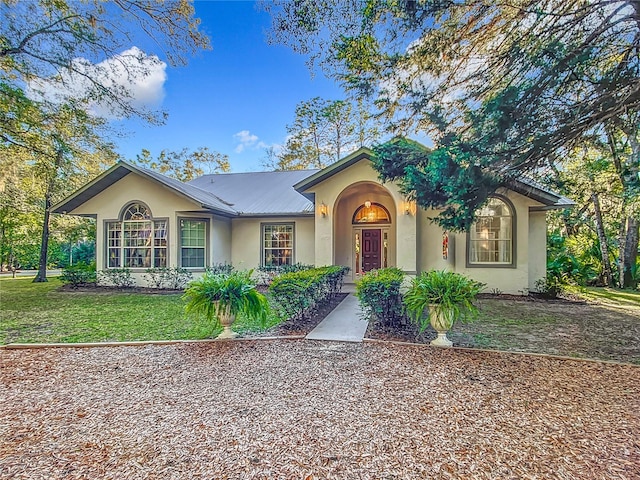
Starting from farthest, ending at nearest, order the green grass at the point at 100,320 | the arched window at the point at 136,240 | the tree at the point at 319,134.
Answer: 1. the tree at the point at 319,134
2. the arched window at the point at 136,240
3. the green grass at the point at 100,320

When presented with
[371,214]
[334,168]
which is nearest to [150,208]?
[334,168]

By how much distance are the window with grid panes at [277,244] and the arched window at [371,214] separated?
2744mm

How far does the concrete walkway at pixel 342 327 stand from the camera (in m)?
5.98

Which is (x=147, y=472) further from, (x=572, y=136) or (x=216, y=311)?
(x=572, y=136)

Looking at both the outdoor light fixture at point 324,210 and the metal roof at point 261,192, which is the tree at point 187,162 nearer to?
the metal roof at point 261,192

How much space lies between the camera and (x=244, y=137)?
27641mm

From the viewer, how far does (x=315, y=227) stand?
1168 centimetres

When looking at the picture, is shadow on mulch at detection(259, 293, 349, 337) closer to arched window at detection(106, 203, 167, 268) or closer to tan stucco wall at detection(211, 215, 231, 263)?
tan stucco wall at detection(211, 215, 231, 263)

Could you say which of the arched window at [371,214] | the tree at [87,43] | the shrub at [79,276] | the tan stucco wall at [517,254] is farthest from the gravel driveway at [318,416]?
the shrub at [79,276]

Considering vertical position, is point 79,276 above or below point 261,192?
below

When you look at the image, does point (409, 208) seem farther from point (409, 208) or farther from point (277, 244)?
point (277, 244)

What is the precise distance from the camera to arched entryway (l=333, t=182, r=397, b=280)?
42.7ft

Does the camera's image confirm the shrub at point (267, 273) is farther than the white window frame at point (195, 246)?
Yes

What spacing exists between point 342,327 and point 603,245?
1392cm
